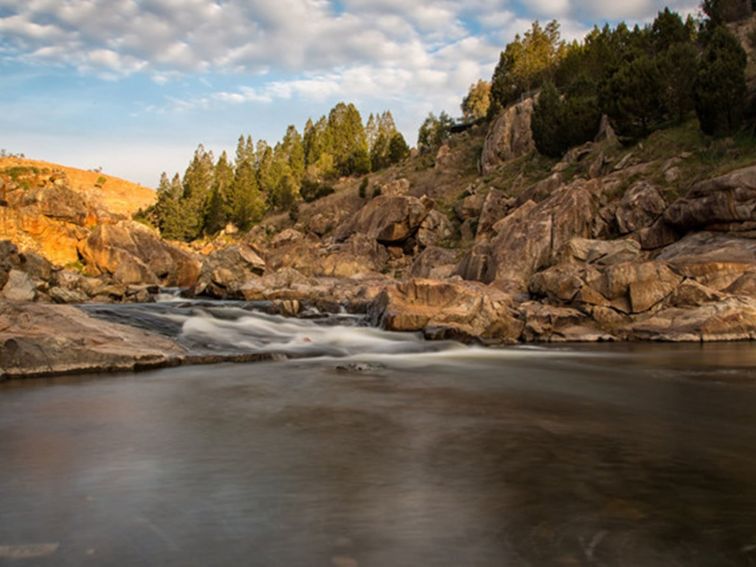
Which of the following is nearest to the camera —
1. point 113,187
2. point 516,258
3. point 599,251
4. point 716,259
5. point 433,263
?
point 716,259

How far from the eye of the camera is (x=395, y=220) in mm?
48156

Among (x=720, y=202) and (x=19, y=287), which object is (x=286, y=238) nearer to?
(x=19, y=287)

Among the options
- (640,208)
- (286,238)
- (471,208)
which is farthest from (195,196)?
(640,208)

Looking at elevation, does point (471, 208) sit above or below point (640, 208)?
above

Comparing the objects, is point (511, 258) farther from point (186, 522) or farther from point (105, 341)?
point (186, 522)

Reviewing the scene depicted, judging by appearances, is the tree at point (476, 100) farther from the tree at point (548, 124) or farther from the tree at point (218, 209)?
the tree at point (548, 124)

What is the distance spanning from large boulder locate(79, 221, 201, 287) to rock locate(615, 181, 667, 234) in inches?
1207

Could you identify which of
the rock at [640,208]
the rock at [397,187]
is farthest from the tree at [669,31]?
the rock at [397,187]

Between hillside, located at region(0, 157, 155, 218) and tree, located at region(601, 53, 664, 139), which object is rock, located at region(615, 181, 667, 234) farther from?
hillside, located at region(0, 157, 155, 218)

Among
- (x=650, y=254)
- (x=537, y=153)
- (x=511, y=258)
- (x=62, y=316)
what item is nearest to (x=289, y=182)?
(x=537, y=153)

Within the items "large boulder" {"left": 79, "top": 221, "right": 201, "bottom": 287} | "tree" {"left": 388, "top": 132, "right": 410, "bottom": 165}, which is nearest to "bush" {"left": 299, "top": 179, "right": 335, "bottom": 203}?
"tree" {"left": 388, "top": 132, "right": 410, "bottom": 165}

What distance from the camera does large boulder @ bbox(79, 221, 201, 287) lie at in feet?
143

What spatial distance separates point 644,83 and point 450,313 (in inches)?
1032

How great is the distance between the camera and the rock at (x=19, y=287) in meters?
25.2
